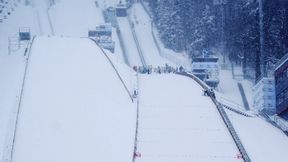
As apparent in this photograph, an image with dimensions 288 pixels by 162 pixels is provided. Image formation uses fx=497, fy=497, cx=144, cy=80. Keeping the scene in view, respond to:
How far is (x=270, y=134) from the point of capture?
97.7ft

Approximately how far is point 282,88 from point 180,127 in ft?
31.3

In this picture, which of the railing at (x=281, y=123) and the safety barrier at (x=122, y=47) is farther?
the safety barrier at (x=122, y=47)

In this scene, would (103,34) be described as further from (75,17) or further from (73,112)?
(73,112)

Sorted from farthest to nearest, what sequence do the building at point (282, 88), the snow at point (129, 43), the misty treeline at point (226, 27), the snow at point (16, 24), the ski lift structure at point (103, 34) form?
the snow at point (129, 43), the ski lift structure at point (103, 34), the snow at point (16, 24), the misty treeline at point (226, 27), the building at point (282, 88)

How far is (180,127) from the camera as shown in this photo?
90.3 ft

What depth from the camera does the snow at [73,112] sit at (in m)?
23.9

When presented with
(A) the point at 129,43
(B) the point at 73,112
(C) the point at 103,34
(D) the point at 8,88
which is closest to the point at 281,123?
(B) the point at 73,112

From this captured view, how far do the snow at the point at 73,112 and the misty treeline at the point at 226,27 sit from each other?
13.0m

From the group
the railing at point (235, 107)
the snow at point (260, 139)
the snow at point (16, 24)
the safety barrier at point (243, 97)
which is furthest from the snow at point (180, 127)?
the snow at point (16, 24)

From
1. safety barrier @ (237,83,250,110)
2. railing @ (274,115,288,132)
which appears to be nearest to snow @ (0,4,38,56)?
safety barrier @ (237,83,250,110)

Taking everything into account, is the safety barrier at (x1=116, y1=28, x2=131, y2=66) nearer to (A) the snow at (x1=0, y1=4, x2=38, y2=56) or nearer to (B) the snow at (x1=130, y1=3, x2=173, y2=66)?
(B) the snow at (x1=130, y1=3, x2=173, y2=66)

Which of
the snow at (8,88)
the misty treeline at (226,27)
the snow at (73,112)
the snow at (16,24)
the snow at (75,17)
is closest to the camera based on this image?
the snow at (73,112)

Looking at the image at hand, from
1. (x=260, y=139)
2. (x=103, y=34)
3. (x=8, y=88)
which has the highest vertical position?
(x=103, y=34)

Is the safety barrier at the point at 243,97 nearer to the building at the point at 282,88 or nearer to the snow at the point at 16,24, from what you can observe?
the building at the point at 282,88
